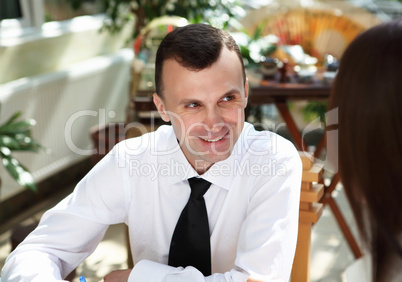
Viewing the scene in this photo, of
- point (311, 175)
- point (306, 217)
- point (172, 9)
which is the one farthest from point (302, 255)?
point (172, 9)

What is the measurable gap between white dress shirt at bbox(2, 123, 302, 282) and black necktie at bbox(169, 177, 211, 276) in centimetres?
3

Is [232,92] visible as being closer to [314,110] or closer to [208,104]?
[208,104]

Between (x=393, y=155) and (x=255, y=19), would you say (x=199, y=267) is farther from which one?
(x=255, y=19)

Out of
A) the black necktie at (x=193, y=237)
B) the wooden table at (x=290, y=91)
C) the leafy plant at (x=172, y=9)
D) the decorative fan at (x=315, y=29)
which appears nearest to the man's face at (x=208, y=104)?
the black necktie at (x=193, y=237)

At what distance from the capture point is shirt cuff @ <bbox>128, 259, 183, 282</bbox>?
4.92 ft

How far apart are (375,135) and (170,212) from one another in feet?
2.74

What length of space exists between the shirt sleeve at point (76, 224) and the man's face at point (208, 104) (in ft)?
0.83

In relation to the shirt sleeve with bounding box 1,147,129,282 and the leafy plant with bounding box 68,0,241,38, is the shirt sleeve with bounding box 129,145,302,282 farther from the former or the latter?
the leafy plant with bounding box 68,0,241,38

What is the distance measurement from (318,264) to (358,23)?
2.95m

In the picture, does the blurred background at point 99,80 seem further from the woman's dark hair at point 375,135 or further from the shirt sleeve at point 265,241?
the woman's dark hair at point 375,135

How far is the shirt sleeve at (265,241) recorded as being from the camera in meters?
1.48

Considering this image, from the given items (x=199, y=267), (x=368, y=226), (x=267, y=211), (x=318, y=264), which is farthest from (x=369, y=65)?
(x=318, y=264)

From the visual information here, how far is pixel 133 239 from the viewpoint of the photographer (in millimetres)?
1761

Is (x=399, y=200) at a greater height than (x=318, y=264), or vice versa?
(x=399, y=200)
